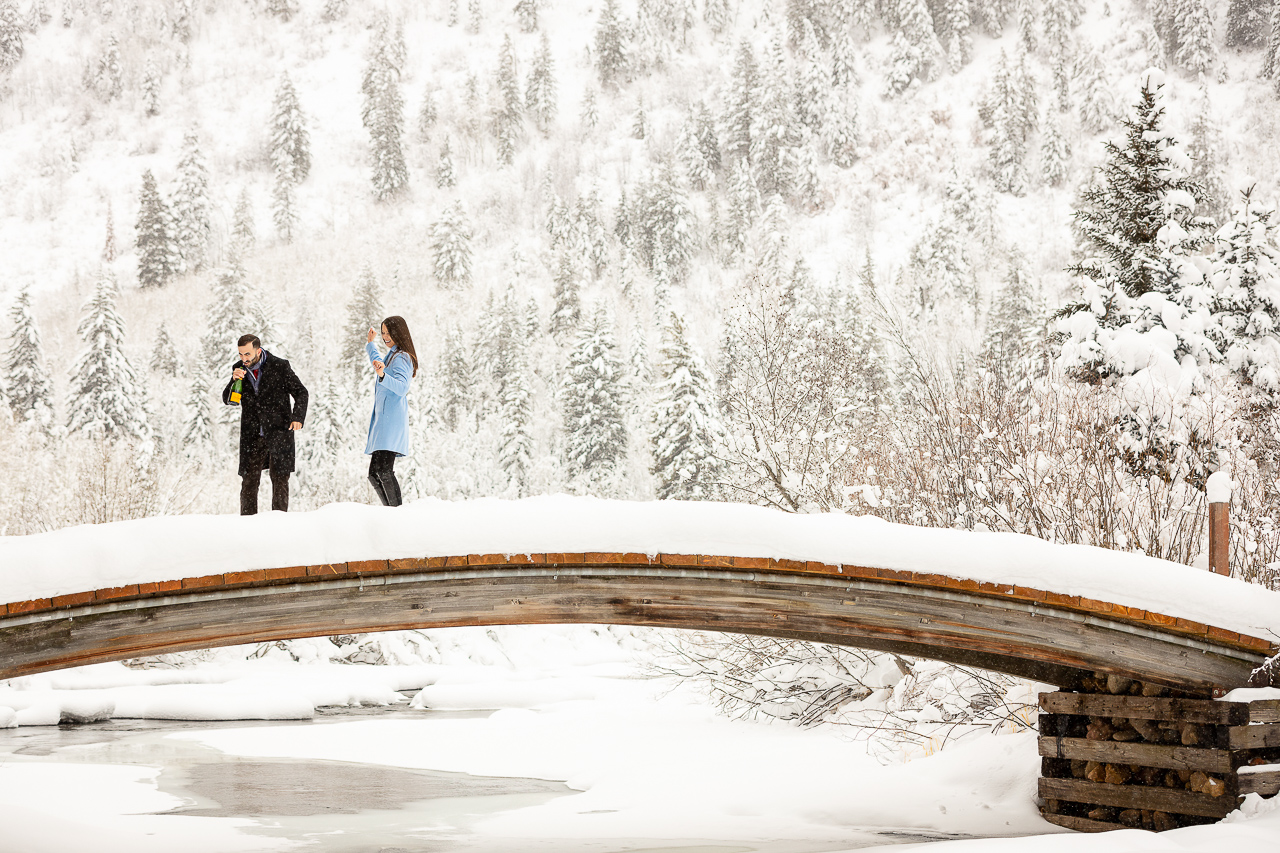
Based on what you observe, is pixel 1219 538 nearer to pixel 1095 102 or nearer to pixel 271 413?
pixel 271 413

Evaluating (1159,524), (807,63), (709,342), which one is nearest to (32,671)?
(1159,524)

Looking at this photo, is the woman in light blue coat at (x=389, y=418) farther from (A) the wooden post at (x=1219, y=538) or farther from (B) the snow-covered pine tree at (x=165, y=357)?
(B) the snow-covered pine tree at (x=165, y=357)

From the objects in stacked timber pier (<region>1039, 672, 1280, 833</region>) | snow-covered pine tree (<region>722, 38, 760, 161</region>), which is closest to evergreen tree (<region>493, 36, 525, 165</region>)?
snow-covered pine tree (<region>722, 38, 760, 161</region>)

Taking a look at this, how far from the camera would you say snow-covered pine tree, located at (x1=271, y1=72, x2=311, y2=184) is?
104 meters

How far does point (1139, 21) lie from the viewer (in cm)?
9681

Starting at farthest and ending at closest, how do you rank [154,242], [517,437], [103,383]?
[154,242], [517,437], [103,383]

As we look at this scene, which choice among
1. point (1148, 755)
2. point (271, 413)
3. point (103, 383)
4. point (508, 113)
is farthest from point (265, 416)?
point (508, 113)

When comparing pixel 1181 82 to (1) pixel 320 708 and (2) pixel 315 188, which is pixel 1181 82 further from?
(1) pixel 320 708

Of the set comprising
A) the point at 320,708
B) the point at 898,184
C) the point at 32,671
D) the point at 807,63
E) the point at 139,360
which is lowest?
the point at 320,708

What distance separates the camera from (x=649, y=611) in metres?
7.46

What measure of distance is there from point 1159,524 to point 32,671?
34.5 feet

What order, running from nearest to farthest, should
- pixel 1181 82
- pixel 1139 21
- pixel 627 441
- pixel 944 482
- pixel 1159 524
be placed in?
Answer: pixel 1159 524 → pixel 944 482 → pixel 627 441 → pixel 1181 82 → pixel 1139 21

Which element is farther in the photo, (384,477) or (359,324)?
(359,324)

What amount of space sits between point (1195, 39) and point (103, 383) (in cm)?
8237
